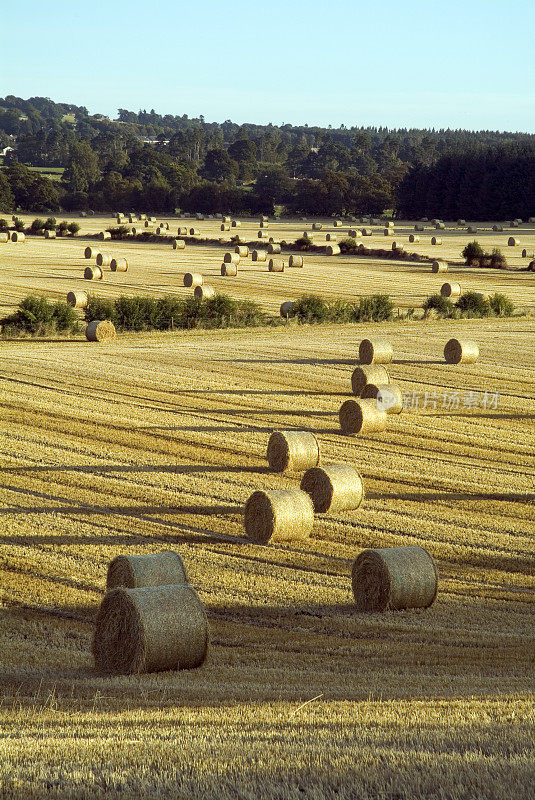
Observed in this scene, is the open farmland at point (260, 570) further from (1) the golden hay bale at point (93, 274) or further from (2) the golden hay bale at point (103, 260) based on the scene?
(2) the golden hay bale at point (103, 260)

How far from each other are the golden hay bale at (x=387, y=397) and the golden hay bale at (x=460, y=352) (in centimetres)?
654

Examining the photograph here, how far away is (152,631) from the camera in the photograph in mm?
10297

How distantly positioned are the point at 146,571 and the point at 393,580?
10.2 ft

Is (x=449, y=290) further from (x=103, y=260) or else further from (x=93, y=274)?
(x=103, y=260)

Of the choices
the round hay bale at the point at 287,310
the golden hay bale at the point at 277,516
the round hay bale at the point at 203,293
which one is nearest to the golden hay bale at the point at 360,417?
the golden hay bale at the point at 277,516

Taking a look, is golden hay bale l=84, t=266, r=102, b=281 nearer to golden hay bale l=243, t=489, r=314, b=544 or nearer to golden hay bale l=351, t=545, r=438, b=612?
golden hay bale l=243, t=489, r=314, b=544

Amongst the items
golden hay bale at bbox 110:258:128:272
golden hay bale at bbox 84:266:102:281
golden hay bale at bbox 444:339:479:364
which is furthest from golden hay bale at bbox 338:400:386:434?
golden hay bale at bbox 110:258:128:272

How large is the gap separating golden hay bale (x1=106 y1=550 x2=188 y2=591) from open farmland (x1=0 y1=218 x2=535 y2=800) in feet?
2.23

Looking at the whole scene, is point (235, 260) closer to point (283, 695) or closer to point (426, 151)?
point (283, 695)

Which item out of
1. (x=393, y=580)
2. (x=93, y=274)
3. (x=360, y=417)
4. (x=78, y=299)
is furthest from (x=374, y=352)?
(x=93, y=274)

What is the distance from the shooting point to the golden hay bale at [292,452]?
19.2 meters

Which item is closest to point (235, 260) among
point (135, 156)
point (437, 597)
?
point (437, 597)

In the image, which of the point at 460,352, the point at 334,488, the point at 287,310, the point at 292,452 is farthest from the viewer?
the point at 287,310

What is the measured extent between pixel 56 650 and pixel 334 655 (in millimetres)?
3066
